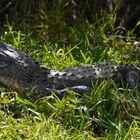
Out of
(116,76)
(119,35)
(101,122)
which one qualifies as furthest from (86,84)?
(119,35)

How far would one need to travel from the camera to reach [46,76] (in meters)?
5.92

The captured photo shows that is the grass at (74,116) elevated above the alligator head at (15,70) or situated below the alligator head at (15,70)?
below

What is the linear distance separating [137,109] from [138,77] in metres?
0.93

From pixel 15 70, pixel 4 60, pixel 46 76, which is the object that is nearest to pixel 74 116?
pixel 46 76

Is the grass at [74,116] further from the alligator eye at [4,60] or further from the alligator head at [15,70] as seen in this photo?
the alligator eye at [4,60]

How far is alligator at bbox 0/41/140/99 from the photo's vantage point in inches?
226

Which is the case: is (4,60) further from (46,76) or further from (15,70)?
(46,76)

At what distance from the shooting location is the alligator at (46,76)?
226 inches

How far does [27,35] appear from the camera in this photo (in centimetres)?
716

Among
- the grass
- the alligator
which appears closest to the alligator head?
the alligator

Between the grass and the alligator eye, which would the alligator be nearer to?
the alligator eye

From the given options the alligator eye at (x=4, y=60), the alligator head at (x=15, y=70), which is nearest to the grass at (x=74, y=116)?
the alligator head at (x=15, y=70)

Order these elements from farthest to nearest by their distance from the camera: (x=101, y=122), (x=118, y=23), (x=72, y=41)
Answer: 1. (x=118, y=23)
2. (x=72, y=41)
3. (x=101, y=122)

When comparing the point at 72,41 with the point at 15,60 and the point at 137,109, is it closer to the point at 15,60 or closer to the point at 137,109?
the point at 15,60
